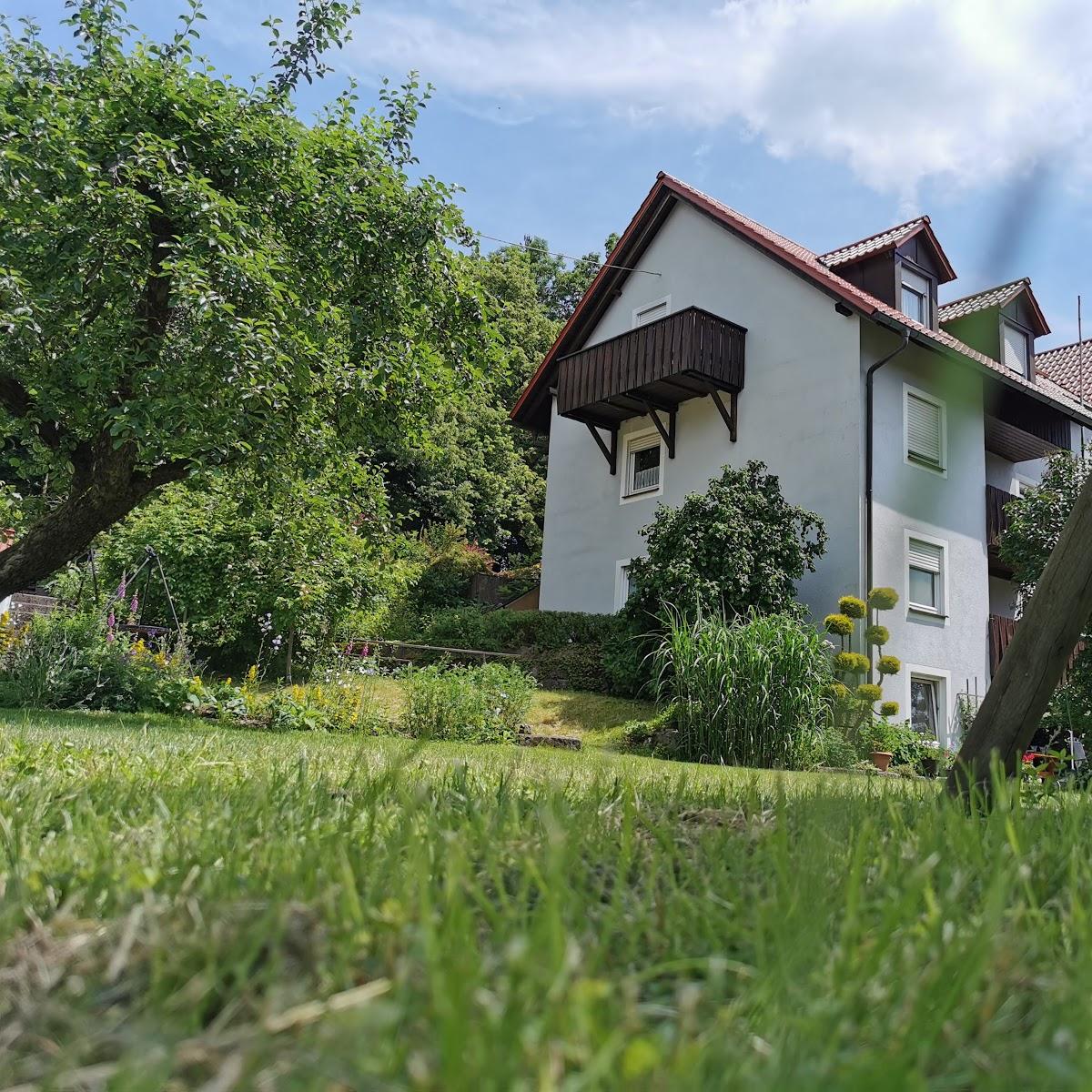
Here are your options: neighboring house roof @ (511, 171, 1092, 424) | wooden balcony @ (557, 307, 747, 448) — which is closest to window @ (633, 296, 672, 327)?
Result: neighboring house roof @ (511, 171, 1092, 424)

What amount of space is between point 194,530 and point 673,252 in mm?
10403

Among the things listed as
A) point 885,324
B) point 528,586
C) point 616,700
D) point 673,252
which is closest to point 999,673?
point 616,700

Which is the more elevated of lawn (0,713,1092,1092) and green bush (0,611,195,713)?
green bush (0,611,195,713)

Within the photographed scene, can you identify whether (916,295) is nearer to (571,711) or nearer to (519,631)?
(519,631)

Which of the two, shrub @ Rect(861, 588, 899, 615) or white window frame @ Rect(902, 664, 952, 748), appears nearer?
shrub @ Rect(861, 588, 899, 615)

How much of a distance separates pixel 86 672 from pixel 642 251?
531 inches

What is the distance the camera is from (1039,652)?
294 cm

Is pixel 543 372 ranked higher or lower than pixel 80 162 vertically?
higher

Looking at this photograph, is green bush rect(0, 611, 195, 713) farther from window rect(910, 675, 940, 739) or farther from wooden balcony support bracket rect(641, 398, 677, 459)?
window rect(910, 675, 940, 739)

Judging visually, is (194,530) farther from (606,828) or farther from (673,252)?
(606,828)

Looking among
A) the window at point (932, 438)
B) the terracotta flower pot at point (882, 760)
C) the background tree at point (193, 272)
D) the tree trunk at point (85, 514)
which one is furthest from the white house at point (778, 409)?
the window at point (932, 438)

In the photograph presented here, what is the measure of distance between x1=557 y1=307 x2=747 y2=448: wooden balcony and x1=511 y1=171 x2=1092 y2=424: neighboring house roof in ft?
5.10

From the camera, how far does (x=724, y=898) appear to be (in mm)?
1400

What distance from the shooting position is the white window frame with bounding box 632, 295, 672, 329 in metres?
18.5
